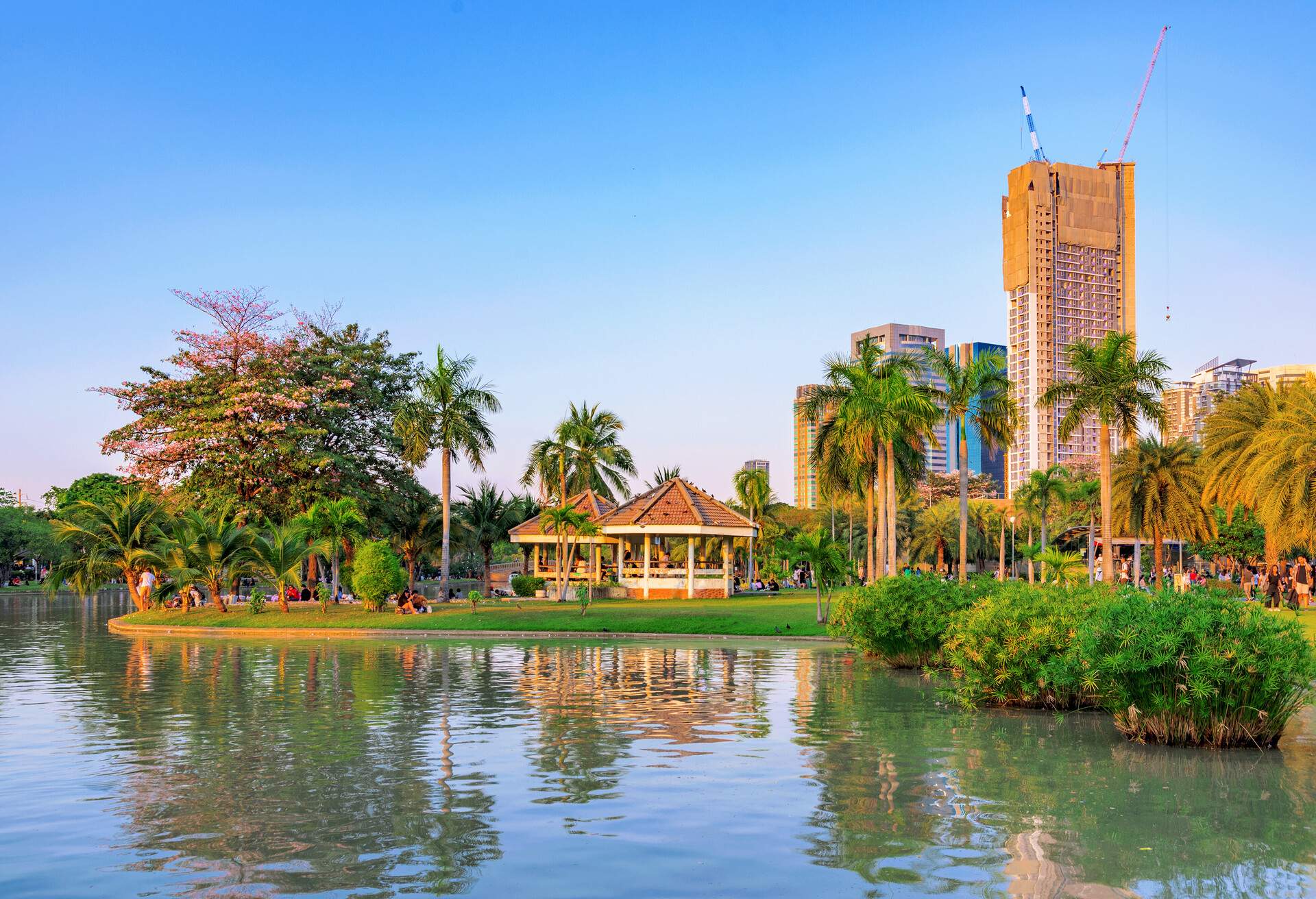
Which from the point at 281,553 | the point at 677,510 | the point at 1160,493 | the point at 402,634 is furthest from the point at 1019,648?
the point at 1160,493

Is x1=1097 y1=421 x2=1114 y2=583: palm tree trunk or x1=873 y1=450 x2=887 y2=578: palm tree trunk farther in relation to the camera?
x1=873 y1=450 x2=887 y2=578: palm tree trunk

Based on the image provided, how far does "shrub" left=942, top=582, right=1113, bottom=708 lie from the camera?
16.5 meters

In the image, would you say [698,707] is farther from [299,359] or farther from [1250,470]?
[299,359]

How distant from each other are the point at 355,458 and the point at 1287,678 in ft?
148

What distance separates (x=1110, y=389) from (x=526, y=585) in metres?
28.1

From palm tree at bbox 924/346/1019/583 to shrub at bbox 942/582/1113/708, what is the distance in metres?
27.4

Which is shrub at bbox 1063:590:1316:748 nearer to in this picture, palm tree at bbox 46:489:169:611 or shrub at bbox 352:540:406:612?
shrub at bbox 352:540:406:612

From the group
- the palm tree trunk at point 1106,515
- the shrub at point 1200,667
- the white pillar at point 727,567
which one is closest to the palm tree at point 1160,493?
the palm tree trunk at point 1106,515

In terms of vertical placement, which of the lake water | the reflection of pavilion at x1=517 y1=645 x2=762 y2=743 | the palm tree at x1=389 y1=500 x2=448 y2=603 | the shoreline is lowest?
the shoreline

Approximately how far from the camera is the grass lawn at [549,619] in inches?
1403

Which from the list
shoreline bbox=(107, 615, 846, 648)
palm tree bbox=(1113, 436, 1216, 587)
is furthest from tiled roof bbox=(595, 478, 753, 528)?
palm tree bbox=(1113, 436, 1216, 587)

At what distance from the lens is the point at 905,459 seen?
154ft

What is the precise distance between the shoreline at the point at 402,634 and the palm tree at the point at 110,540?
4271mm

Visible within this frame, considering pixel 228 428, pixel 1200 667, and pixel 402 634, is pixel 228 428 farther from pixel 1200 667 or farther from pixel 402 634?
pixel 1200 667
